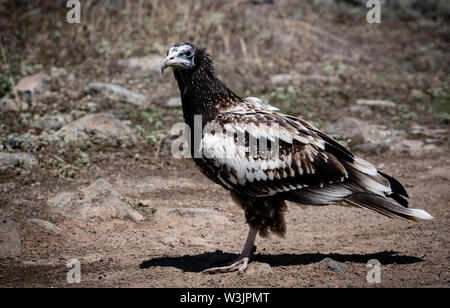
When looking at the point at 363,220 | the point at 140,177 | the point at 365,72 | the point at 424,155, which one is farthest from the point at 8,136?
the point at 365,72

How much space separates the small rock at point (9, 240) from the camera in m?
5.88

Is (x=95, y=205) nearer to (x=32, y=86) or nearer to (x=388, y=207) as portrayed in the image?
Result: (x=388, y=207)

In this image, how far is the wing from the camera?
5520 mm

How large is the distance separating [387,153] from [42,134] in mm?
5891

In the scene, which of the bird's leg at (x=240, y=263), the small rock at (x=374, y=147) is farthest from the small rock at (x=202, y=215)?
the small rock at (x=374, y=147)

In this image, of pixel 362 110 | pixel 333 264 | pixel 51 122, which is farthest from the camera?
pixel 362 110

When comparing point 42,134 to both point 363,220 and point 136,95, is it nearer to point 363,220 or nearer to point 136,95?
point 136,95

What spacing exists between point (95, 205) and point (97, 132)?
270 cm

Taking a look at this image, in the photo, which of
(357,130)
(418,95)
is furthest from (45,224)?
(418,95)

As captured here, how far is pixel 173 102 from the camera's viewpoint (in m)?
11.1

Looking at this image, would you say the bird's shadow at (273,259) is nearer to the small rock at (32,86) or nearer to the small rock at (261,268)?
the small rock at (261,268)

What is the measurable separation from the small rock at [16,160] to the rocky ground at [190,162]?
2 centimetres

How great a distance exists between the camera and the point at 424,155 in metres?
9.30

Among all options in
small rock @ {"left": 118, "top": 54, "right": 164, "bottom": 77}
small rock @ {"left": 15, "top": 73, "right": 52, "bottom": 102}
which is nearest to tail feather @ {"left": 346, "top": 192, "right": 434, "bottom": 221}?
small rock @ {"left": 15, "top": 73, "right": 52, "bottom": 102}
